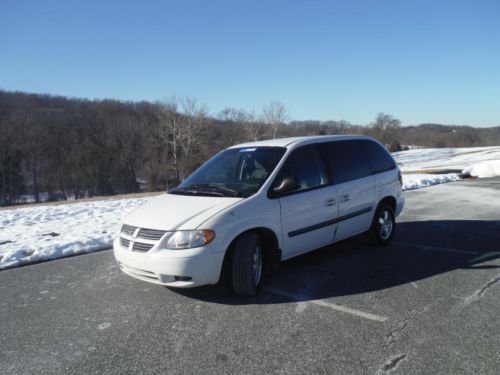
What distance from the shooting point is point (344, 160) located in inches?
212

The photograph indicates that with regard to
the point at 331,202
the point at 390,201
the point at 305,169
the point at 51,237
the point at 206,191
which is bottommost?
the point at 51,237

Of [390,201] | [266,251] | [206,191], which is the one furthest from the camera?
[390,201]

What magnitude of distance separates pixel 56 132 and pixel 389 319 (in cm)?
8768

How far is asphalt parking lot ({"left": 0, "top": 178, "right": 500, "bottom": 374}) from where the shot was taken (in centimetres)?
290

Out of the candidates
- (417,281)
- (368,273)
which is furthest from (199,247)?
(417,281)

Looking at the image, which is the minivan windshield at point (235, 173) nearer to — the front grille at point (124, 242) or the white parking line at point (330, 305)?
the front grille at point (124, 242)

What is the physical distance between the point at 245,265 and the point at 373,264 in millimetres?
2191

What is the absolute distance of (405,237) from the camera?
265 inches

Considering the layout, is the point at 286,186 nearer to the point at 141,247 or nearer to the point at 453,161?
the point at 141,247

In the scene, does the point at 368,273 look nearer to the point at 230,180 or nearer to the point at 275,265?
the point at 275,265

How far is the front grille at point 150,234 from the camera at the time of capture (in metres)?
3.77

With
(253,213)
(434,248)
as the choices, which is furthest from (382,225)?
(253,213)

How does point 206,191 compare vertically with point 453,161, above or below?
above

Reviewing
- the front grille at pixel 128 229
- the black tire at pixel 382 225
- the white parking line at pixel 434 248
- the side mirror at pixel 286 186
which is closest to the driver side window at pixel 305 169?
the side mirror at pixel 286 186
